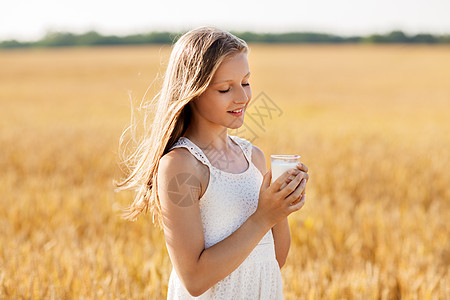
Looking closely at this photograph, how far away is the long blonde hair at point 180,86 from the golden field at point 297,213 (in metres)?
0.26

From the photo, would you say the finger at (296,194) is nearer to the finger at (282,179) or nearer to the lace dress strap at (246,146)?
the finger at (282,179)

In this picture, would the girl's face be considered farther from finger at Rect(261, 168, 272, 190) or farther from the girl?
finger at Rect(261, 168, 272, 190)

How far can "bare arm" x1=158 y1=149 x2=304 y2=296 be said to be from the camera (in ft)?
4.66

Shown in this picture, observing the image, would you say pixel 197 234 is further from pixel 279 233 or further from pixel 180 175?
pixel 279 233

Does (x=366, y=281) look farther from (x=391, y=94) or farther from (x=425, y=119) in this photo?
(x=391, y=94)

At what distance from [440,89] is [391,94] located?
216cm

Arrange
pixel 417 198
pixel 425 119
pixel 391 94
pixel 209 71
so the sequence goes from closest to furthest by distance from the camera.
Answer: pixel 209 71
pixel 417 198
pixel 425 119
pixel 391 94

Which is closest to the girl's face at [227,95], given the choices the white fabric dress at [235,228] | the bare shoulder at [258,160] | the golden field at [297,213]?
the white fabric dress at [235,228]

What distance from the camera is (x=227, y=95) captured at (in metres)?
1.50

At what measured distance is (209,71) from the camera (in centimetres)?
148

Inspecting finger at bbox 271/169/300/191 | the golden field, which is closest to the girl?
finger at bbox 271/169/300/191

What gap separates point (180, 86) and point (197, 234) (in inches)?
17.1

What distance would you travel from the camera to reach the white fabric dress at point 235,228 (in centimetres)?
150

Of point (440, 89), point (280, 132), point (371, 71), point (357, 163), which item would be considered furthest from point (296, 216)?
point (371, 71)
